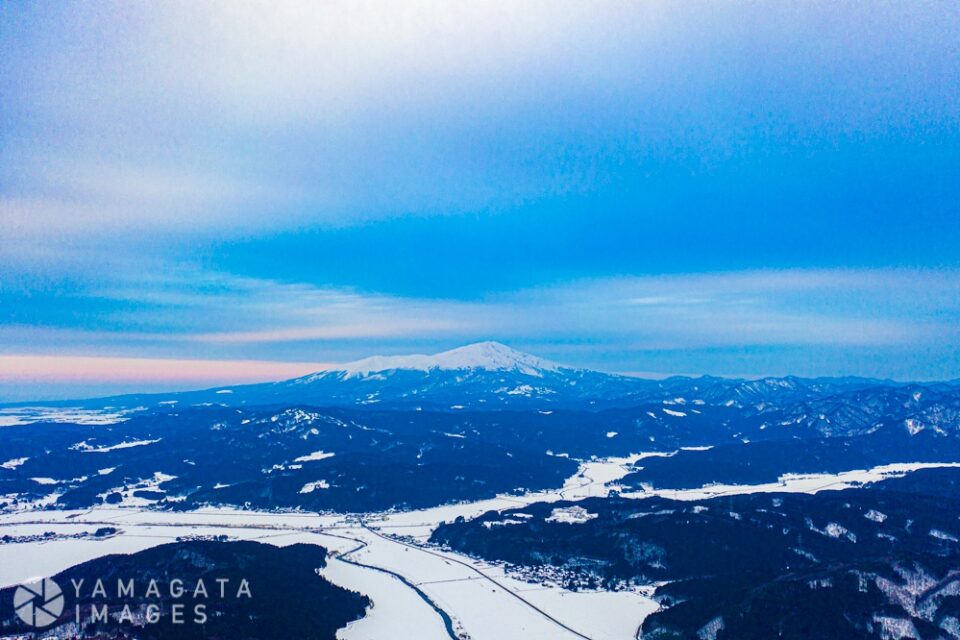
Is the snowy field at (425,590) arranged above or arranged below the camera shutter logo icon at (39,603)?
below

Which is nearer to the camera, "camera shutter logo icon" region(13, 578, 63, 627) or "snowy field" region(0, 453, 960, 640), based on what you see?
"camera shutter logo icon" region(13, 578, 63, 627)

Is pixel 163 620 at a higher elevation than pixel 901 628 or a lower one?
higher

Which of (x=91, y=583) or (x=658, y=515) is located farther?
(x=658, y=515)

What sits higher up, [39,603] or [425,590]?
[39,603]

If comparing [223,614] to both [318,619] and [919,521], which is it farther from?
[919,521]

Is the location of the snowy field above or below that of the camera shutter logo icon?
below

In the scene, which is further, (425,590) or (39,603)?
(425,590)

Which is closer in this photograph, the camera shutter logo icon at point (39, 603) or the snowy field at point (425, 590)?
the camera shutter logo icon at point (39, 603)

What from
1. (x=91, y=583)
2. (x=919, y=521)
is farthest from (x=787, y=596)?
(x=91, y=583)
